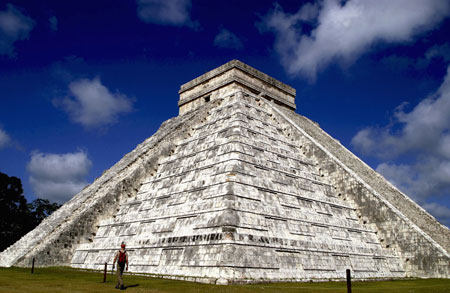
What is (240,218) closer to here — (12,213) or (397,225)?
(397,225)

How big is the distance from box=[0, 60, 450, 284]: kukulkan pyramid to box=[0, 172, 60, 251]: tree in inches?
588

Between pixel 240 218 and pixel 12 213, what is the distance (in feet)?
82.3

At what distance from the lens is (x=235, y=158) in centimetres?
1262

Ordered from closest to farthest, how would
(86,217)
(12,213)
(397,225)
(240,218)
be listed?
(240,218) → (397,225) → (86,217) → (12,213)

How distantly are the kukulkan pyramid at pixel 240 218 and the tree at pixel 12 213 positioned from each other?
14.9 metres

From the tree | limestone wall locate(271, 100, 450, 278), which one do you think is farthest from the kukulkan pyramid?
the tree

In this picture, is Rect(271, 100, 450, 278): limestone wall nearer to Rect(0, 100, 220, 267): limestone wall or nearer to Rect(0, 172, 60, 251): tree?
Rect(0, 100, 220, 267): limestone wall

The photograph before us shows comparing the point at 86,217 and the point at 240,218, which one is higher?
the point at 86,217

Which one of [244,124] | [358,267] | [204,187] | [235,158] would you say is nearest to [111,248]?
[204,187]

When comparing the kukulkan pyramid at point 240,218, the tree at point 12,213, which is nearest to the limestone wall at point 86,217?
the kukulkan pyramid at point 240,218

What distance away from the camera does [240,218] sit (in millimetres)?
10406

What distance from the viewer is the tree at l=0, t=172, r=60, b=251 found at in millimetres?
27828

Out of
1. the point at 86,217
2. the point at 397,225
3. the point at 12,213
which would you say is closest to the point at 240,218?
the point at 397,225

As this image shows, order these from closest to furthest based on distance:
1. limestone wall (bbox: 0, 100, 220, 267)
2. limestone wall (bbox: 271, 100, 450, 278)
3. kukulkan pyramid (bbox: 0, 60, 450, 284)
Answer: kukulkan pyramid (bbox: 0, 60, 450, 284) < limestone wall (bbox: 271, 100, 450, 278) < limestone wall (bbox: 0, 100, 220, 267)
